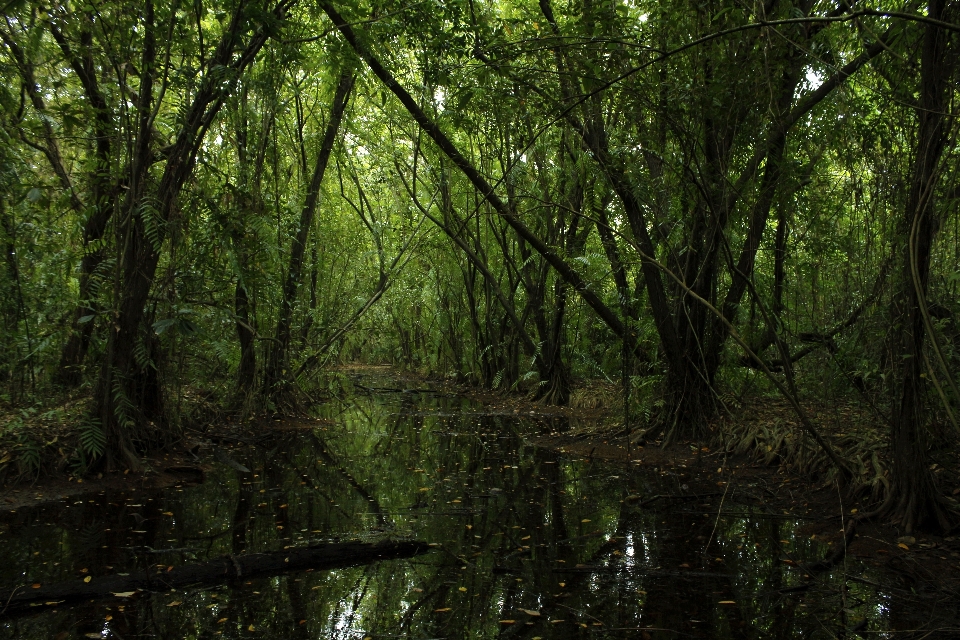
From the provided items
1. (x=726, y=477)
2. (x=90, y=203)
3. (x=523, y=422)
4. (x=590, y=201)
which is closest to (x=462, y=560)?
(x=726, y=477)

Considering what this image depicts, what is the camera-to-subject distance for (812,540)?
5340 millimetres

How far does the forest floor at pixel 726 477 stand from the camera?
4867mm

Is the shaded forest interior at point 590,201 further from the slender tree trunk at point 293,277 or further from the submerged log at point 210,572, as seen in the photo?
the submerged log at point 210,572

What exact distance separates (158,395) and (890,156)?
8614 mm

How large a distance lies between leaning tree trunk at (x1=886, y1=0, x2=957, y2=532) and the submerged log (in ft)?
12.9

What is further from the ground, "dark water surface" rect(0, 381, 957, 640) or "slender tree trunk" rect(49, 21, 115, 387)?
"slender tree trunk" rect(49, 21, 115, 387)

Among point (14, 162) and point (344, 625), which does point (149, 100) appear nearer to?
point (14, 162)

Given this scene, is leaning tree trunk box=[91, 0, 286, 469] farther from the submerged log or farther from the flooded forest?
the submerged log

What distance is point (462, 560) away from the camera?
15.6 ft

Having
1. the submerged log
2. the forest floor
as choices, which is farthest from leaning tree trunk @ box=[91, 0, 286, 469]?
the submerged log

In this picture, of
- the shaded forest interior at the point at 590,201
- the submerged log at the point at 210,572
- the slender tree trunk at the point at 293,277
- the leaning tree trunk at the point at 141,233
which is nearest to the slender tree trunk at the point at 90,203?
the shaded forest interior at the point at 590,201

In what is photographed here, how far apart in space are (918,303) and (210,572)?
5.36 metres

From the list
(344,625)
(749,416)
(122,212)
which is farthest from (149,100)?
(749,416)

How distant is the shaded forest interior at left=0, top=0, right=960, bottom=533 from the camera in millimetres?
5406
